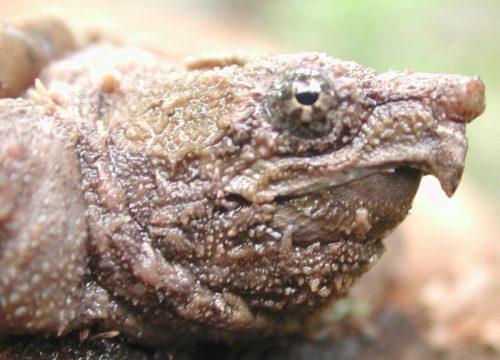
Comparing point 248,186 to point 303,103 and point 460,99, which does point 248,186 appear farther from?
point 460,99

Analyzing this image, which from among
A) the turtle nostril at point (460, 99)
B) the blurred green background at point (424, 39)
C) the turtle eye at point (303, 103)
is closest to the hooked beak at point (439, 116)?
the turtle nostril at point (460, 99)

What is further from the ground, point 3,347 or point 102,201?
point 102,201

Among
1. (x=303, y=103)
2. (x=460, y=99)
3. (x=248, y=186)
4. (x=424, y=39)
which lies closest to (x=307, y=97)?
(x=303, y=103)

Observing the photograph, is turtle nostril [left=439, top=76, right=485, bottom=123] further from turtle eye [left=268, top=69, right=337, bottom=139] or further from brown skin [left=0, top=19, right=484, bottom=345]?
turtle eye [left=268, top=69, right=337, bottom=139]

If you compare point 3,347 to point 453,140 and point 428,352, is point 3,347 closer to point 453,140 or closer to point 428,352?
point 453,140

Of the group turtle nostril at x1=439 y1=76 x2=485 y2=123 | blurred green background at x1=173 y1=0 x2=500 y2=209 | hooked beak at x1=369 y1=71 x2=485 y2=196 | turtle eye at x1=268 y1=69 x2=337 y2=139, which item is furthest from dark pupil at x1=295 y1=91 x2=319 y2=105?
blurred green background at x1=173 y1=0 x2=500 y2=209

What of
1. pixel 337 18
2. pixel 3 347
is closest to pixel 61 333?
pixel 3 347

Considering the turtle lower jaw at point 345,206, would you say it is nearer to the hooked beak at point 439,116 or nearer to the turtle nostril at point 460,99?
the hooked beak at point 439,116
